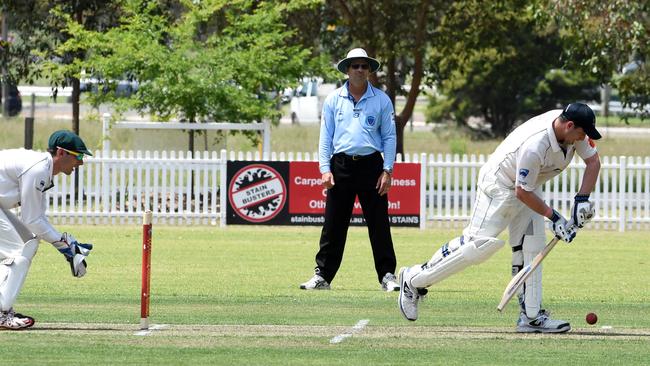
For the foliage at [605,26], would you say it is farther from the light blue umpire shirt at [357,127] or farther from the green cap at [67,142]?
the green cap at [67,142]

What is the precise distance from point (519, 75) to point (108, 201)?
94.1 feet

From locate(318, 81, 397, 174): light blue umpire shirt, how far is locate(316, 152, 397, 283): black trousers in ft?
0.31

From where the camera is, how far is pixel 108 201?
22531mm

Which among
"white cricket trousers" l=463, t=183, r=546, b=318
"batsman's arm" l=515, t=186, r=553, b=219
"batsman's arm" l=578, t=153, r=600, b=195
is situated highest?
"batsman's arm" l=578, t=153, r=600, b=195

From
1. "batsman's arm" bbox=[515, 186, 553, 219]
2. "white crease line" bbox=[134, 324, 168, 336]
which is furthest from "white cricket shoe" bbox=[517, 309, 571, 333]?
"white crease line" bbox=[134, 324, 168, 336]

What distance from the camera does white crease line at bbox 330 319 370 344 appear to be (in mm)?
9648

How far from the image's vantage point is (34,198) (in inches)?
380

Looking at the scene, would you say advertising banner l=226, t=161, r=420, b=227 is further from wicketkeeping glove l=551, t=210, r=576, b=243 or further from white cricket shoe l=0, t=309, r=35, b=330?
white cricket shoe l=0, t=309, r=35, b=330

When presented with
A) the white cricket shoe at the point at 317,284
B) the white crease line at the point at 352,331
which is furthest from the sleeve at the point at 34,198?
the white cricket shoe at the point at 317,284

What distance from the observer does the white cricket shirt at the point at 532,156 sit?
32.6ft

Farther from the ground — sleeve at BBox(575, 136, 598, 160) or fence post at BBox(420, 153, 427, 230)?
sleeve at BBox(575, 136, 598, 160)

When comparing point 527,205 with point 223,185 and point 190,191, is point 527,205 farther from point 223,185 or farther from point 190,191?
point 190,191

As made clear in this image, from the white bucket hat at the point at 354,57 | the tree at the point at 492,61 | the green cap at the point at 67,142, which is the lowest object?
the green cap at the point at 67,142

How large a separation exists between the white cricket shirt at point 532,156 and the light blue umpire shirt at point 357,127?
9.40 feet
